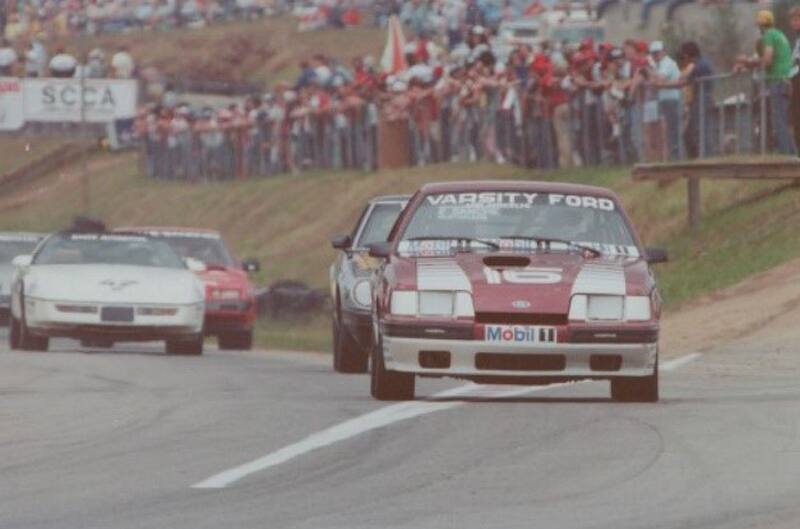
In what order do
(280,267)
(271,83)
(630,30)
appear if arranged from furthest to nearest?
(271,83), (630,30), (280,267)

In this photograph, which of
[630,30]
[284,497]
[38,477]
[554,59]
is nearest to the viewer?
[284,497]

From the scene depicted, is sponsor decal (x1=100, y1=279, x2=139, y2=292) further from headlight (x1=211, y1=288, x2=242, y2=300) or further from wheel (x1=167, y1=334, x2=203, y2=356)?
headlight (x1=211, y1=288, x2=242, y2=300)

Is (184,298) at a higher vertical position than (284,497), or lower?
lower

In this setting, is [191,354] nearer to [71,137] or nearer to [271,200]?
[271,200]

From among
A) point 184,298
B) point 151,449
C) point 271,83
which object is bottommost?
point 271,83

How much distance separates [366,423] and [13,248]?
1850cm

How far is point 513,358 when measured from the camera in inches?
593

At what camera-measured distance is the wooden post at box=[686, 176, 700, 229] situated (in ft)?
98.3

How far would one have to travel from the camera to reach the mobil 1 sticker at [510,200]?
16.4m

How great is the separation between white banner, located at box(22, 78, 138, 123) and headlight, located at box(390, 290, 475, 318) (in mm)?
44754

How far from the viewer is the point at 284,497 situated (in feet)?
34.4

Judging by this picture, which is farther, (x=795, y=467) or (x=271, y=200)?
(x=271, y=200)

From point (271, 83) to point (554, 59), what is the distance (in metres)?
44.4

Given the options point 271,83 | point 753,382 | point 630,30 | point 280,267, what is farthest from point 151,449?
point 271,83
